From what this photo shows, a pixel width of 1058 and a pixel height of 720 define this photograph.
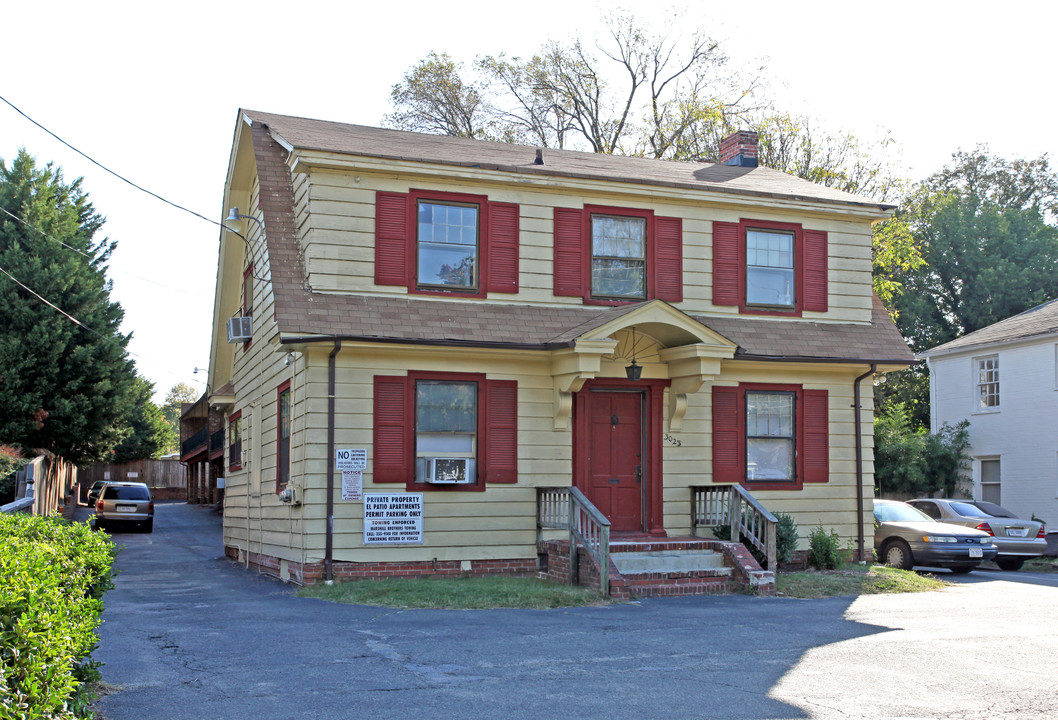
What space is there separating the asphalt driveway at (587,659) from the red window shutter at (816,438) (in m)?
3.72

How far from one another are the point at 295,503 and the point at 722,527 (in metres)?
6.55

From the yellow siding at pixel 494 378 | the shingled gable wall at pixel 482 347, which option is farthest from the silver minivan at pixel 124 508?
the shingled gable wall at pixel 482 347

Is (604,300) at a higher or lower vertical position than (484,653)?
higher

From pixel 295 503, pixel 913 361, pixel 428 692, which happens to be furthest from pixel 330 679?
pixel 913 361

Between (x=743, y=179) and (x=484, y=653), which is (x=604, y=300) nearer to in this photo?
(x=743, y=179)

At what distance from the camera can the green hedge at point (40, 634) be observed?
4441 millimetres

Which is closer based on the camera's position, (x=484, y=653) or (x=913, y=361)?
(x=484, y=653)

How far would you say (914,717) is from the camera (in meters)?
7.05

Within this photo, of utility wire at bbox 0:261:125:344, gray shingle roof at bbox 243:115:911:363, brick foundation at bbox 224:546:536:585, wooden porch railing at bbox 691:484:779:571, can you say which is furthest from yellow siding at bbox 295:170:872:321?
utility wire at bbox 0:261:125:344

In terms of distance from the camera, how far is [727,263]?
17484 millimetres

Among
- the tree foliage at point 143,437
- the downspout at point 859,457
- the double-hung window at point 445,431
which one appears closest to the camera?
the double-hung window at point 445,431

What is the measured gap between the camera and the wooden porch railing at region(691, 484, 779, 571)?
1479 centimetres

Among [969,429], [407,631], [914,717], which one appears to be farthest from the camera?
[969,429]

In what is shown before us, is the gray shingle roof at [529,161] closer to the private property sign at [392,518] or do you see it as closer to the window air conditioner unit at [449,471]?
the window air conditioner unit at [449,471]
